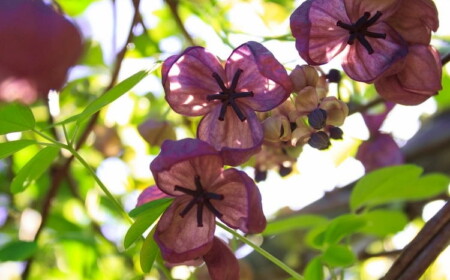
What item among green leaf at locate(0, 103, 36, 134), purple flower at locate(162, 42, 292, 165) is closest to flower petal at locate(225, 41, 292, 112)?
purple flower at locate(162, 42, 292, 165)

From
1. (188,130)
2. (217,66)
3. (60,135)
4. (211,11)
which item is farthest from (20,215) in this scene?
(217,66)

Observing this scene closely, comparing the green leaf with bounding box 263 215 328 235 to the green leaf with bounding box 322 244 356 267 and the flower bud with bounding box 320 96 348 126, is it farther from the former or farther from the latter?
the flower bud with bounding box 320 96 348 126

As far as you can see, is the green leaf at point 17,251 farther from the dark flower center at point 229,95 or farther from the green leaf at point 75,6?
the green leaf at point 75,6

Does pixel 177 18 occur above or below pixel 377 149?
above

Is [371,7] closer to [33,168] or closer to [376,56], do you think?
[376,56]

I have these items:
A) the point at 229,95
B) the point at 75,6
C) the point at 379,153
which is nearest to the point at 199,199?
the point at 229,95

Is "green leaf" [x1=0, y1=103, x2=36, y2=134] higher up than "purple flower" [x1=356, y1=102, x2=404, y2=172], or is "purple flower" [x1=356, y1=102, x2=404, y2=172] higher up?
"purple flower" [x1=356, y1=102, x2=404, y2=172]
